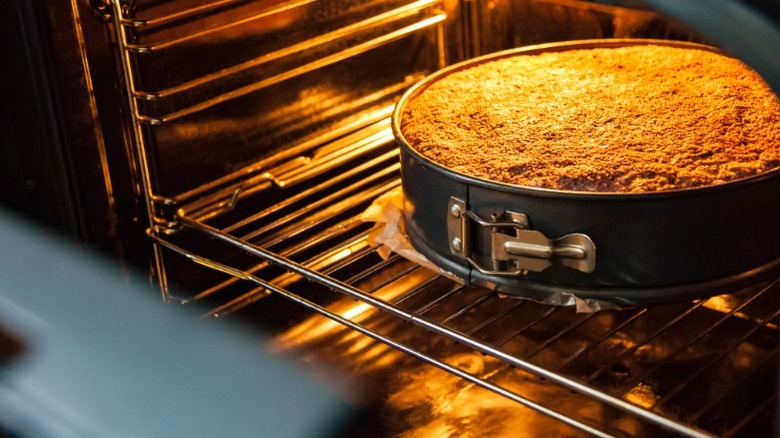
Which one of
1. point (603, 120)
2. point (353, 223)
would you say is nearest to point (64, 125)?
point (353, 223)

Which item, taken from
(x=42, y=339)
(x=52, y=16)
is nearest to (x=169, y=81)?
(x=52, y=16)

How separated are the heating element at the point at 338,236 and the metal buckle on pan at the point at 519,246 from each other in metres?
0.09

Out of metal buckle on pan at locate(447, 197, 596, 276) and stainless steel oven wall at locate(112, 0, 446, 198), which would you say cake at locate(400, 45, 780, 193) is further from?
stainless steel oven wall at locate(112, 0, 446, 198)

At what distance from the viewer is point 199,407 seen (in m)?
0.62

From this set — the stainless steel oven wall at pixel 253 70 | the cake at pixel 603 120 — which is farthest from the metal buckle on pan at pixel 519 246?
the stainless steel oven wall at pixel 253 70

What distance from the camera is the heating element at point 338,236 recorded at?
47.8 inches

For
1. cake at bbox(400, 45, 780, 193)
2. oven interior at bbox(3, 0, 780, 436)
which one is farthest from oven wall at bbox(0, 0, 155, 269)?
cake at bbox(400, 45, 780, 193)

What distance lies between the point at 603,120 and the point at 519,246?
251mm

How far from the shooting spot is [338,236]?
5.26ft

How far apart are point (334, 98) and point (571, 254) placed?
651mm

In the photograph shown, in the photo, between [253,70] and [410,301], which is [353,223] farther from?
[253,70]

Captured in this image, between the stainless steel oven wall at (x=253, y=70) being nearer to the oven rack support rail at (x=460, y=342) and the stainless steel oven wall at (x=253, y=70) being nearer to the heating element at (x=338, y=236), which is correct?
the heating element at (x=338, y=236)

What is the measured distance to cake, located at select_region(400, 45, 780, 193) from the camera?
110 cm

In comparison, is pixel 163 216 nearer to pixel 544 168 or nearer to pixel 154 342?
pixel 544 168
